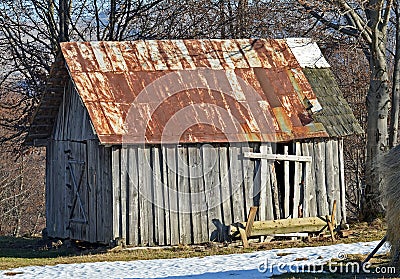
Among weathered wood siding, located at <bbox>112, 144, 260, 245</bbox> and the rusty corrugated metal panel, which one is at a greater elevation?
the rusty corrugated metal panel

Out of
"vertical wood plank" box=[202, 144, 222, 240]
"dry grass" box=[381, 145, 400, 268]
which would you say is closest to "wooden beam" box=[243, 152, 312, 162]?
"vertical wood plank" box=[202, 144, 222, 240]

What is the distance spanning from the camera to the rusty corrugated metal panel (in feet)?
59.7

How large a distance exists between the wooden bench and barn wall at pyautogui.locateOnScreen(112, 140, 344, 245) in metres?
0.32

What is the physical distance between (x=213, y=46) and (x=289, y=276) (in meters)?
9.35

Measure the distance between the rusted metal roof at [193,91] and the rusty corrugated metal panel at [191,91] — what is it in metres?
0.02

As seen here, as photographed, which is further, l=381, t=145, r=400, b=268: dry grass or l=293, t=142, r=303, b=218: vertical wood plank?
l=293, t=142, r=303, b=218: vertical wood plank

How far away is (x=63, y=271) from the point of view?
14.8 metres

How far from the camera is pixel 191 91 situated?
19234 mm

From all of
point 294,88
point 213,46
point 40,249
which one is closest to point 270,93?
point 294,88

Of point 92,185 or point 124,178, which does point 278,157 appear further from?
point 92,185

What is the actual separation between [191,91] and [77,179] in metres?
3.87

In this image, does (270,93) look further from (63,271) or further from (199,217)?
(63,271)

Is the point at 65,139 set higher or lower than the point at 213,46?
lower

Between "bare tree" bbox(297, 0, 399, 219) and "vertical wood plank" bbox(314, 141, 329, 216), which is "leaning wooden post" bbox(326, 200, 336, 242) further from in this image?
"bare tree" bbox(297, 0, 399, 219)
